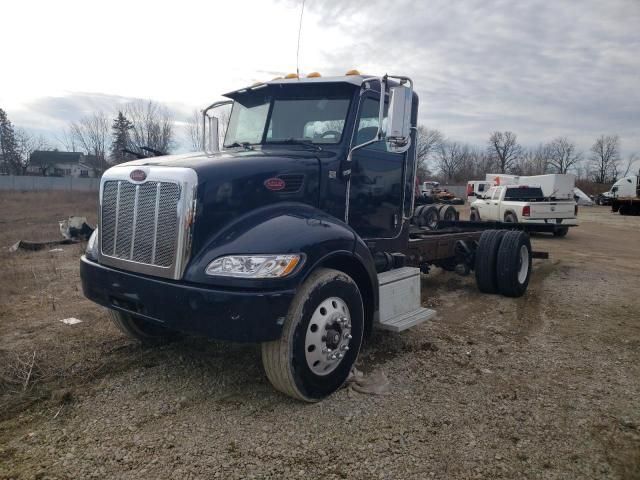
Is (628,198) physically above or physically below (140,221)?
above

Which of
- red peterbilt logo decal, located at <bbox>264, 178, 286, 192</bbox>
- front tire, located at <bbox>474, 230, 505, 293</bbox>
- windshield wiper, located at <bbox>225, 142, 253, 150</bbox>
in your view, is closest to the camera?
red peterbilt logo decal, located at <bbox>264, 178, 286, 192</bbox>

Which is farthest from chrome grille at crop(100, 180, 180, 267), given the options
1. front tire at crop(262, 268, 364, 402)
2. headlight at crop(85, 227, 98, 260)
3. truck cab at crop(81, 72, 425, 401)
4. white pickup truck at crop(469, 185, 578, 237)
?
white pickup truck at crop(469, 185, 578, 237)

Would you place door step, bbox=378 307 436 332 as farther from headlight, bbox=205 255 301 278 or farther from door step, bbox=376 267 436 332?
headlight, bbox=205 255 301 278

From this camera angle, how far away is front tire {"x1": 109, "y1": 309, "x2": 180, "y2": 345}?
4227 mm

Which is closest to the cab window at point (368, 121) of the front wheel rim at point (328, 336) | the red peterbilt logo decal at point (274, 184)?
the red peterbilt logo decal at point (274, 184)

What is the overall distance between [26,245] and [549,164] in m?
89.0

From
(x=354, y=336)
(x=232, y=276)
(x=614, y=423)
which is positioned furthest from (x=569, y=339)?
(x=232, y=276)

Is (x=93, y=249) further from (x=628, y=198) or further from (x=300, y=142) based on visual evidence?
(x=628, y=198)

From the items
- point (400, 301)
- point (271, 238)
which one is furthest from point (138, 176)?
point (400, 301)

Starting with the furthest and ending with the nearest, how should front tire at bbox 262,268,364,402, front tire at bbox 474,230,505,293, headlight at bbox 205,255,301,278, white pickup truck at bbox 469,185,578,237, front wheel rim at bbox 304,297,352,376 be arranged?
1. white pickup truck at bbox 469,185,578,237
2. front tire at bbox 474,230,505,293
3. front wheel rim at bbox 304,297,352,376
4. front tire at bbox 262,268,364,402
5. headlight at bbox 205,255,301,278

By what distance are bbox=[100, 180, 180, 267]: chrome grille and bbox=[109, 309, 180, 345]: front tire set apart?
0.92 metres

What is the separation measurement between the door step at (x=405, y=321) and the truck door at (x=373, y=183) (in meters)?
0.84

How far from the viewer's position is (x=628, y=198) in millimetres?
29719

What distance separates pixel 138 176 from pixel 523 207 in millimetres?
15121
